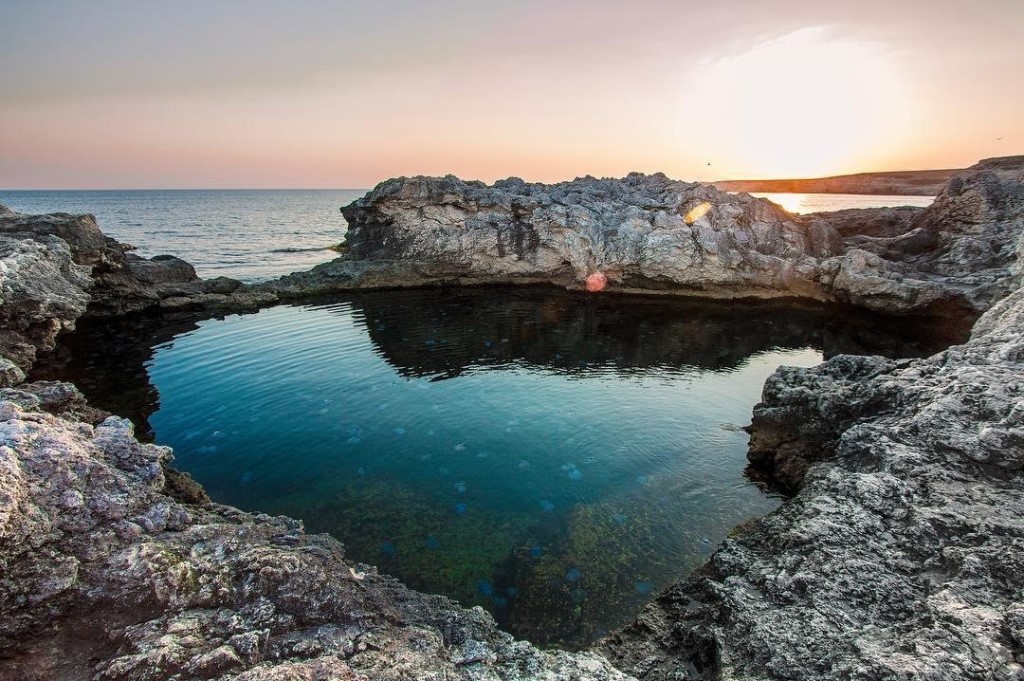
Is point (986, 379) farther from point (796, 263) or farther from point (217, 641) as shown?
point (796, 263)

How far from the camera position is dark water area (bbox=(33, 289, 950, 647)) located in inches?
406

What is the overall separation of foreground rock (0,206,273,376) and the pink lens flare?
2228 cm

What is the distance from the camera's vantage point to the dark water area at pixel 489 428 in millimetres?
10305

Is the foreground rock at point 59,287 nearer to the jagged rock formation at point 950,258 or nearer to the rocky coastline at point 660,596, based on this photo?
the rocky coastline at point 660,596

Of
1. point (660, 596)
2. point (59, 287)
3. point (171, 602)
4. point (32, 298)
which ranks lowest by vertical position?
point (660, 596)

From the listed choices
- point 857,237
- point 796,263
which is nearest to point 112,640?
point 796,263

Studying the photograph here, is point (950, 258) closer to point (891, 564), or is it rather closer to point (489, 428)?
point (489, 428)

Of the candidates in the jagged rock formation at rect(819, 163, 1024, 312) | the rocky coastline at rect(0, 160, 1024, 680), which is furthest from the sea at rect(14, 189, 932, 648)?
the jagged rock formation at rect(819, 163, 1024, 312)

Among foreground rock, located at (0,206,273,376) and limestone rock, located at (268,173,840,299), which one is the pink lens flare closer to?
limestone rock, located at (268,173,840,299)

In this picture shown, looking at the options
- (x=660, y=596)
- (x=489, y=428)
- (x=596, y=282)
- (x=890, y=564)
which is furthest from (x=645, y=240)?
(x=890, y=564)

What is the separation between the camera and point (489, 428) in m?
16.0

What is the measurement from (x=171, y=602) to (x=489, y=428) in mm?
11060

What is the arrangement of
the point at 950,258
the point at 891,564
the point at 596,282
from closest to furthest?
the point at 891,564, the point at 950,258, the point at 596,282

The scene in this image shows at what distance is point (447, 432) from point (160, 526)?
9.63 metres
